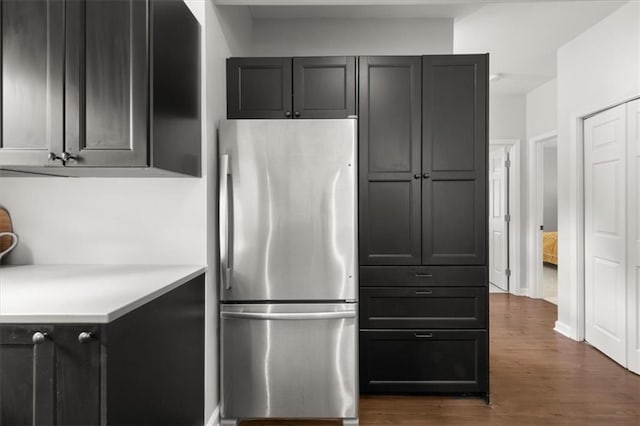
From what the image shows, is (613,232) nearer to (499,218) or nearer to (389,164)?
(389,164)

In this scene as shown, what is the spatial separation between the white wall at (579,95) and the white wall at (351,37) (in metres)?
1.29

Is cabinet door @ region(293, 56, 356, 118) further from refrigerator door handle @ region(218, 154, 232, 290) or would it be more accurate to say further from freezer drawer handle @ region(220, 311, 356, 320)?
freezer drawer handle @ region(220, 311, 356, 320)

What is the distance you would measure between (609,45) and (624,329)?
2.25 meters

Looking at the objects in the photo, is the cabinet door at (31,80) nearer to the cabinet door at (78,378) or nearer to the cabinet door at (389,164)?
the cabinet door at (78,378)

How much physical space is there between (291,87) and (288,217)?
2.98ft

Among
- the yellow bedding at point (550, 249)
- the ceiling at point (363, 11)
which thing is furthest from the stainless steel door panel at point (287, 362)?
the yellow bedding at point (550, 249)

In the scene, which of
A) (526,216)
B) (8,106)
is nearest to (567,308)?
(526,216)

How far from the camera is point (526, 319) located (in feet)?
14.4

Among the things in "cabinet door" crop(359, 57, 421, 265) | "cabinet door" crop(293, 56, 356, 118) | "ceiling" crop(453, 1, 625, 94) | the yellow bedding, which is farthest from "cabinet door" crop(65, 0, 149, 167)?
the yellow bedding

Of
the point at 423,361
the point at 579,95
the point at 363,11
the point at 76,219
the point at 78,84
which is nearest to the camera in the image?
the point at 78,84

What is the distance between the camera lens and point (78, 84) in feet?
5.32

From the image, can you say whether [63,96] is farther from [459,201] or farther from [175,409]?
[459,201]

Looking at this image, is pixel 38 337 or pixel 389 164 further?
pixel 389 164

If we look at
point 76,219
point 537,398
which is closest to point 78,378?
point 76,219
